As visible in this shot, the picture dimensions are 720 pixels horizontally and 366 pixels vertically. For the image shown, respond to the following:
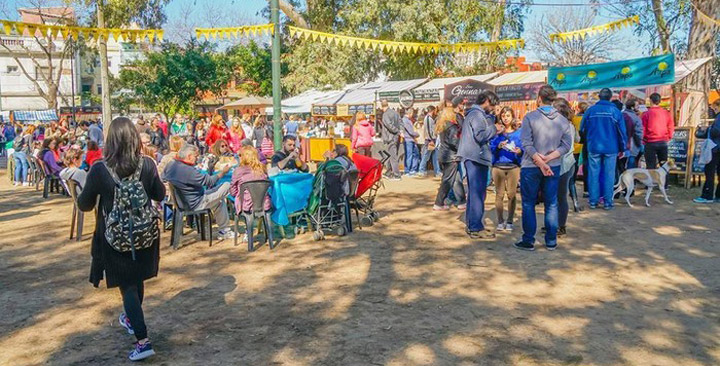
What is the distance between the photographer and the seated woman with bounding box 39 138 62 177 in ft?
40.5

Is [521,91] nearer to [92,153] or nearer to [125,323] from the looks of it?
[92,153]

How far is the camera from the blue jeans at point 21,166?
50.8 ft

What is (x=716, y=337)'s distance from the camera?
171 inches

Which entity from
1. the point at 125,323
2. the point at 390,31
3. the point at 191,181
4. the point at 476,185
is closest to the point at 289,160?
the point at 191,181

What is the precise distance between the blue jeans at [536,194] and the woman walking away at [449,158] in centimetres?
163

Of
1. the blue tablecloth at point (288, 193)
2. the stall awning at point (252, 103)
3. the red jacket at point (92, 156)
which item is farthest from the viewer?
the stall awning at point (252, 103)

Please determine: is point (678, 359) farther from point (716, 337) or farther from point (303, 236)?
point (303, 236)

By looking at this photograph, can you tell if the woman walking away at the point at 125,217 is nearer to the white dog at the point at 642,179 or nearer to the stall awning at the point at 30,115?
the white dog at the point at 642,179

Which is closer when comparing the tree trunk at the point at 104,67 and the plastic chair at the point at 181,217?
the plastic chair at the point at 181,217

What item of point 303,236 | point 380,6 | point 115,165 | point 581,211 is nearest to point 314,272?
point 303,236

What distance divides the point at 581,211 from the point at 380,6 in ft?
64.0

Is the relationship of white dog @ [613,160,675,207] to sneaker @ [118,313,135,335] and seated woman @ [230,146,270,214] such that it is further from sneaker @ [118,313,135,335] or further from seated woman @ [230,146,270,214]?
sneaker @ [118,313,135,335]

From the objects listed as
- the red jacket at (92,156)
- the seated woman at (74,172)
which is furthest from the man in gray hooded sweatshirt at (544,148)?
the red jacket at (92,156)

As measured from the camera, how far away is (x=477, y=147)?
7336 millimetres
